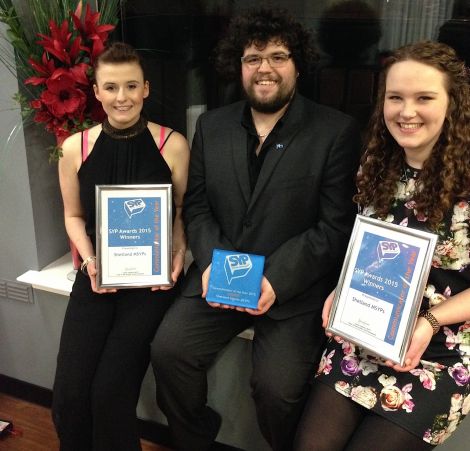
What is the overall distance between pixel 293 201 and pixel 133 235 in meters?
0.48

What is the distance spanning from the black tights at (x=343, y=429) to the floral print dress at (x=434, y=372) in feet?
0.08

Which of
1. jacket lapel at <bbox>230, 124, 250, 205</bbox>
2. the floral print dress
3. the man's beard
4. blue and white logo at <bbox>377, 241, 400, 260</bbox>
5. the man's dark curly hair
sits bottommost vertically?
the floral print dress

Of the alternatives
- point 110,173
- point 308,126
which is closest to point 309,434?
point 308,126

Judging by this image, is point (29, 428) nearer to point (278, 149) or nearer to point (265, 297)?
point (265, 297)

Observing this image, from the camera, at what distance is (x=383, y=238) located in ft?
4.13

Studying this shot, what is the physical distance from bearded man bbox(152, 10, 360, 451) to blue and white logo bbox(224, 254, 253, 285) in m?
0.08

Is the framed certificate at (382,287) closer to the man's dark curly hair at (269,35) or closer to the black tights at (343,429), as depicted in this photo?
the black tights at (343,429)

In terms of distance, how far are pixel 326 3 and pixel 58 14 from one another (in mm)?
873

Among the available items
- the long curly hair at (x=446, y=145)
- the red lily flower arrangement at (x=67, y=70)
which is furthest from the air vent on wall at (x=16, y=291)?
the long curly hair at (x=446, y=145)

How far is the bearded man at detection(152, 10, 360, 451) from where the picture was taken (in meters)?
1.49

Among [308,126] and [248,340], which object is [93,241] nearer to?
[248,340]

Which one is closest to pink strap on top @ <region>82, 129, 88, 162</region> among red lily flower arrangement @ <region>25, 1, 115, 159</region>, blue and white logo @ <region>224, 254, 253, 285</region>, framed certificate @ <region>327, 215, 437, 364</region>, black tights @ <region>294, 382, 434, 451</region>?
red lily flower arrangement @ <region>25, 1, 115, 159</region>

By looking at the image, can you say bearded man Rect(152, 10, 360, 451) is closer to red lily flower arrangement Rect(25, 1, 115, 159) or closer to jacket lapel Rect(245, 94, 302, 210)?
jacket lapel Rect(245, 94, 302, 210)

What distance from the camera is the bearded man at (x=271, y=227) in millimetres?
1485
